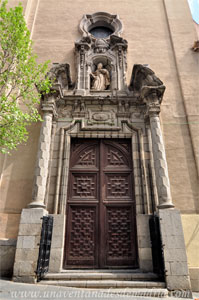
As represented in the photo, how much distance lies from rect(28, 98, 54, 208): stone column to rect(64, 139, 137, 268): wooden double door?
0.94 meters

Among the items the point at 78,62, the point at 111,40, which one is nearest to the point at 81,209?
the point at 78,62

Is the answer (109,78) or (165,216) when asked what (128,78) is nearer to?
(109,78)

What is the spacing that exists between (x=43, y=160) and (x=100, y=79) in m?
4.26

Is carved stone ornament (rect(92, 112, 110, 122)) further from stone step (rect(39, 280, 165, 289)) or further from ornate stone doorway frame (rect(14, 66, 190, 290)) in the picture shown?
stone step (rect(39, 280, 165, 289))

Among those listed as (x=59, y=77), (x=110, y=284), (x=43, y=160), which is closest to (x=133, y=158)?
(x=43, y=160)

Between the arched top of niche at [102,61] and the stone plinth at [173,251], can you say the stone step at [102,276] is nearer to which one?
the stone plinth at [173,251]

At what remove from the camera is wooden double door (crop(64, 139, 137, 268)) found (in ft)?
19.3

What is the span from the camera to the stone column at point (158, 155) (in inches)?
226

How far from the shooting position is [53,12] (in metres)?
10.8

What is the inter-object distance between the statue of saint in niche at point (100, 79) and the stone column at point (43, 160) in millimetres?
2142

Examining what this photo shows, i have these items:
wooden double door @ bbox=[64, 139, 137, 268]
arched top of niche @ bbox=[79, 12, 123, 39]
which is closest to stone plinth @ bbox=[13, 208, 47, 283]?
wooden double door @ bbox=[64, 139, 137, 268]

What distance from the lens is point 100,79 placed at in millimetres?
8641

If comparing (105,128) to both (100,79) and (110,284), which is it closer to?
(100,79)

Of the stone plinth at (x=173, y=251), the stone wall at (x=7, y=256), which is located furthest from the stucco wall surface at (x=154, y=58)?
the stone plinth at (x=173, y=251)
